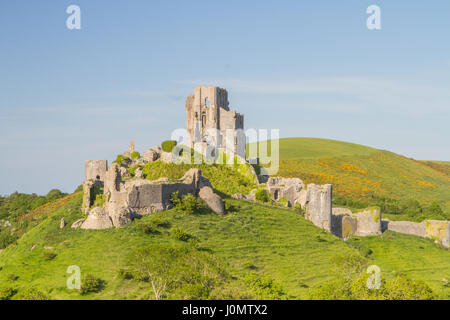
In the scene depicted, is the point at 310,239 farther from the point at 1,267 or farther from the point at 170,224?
the point at 1,267

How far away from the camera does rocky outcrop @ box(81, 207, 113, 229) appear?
49625 millimetres

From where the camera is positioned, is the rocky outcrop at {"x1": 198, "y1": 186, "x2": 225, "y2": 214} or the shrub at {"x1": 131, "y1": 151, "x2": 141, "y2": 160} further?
the shrub at {"x1": 131, "y1": 151, "x2": 141, "y2": 160}

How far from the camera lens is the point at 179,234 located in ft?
158

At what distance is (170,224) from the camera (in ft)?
166

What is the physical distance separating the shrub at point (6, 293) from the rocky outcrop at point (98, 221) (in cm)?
1096

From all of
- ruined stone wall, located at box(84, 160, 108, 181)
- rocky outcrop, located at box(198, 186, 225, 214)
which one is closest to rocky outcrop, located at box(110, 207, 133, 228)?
rocky outcrop, located at box(198, 186, 225, 214)

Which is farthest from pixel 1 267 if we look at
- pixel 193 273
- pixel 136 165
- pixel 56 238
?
pixel 136 165

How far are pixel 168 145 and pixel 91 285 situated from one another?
39.7 meters

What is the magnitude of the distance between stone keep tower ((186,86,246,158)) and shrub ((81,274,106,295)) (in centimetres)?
4283

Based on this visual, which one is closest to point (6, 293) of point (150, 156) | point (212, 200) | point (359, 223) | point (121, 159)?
point (212, 200)

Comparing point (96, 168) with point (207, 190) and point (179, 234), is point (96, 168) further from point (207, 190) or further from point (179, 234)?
point (179, 234)

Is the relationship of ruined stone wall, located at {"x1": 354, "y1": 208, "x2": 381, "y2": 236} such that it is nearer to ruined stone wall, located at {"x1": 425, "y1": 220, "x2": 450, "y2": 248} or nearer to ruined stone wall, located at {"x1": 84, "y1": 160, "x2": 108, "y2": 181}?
ruined stone wall, located at {"x1": 425, "y1": 220, "x2": 450, "y2": 248}

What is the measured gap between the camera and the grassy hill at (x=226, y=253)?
40.8 meters
